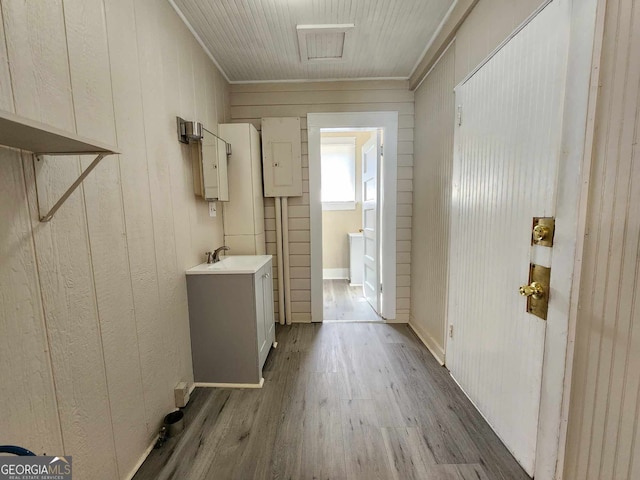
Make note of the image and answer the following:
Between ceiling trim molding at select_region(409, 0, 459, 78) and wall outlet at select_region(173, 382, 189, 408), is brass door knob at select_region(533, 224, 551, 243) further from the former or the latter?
wall outlet at select_region(173, 382, 189, 408)

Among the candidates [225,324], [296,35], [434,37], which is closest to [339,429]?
[225,324]

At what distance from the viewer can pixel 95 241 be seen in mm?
1113

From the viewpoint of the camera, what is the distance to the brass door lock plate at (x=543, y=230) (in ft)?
3.68

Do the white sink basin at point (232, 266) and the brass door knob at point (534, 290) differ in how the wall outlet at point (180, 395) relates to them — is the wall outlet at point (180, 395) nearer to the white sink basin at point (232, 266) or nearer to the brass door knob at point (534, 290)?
the white sink basin at point (232, 266)

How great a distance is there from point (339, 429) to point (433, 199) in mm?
1889

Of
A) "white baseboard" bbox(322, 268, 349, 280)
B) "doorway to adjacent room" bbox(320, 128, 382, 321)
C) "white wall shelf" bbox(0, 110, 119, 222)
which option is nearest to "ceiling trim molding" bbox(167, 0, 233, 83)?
"white wall shelf" bbox(0, 110, 119, 222)

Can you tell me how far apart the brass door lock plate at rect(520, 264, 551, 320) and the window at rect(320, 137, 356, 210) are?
357 centimetres

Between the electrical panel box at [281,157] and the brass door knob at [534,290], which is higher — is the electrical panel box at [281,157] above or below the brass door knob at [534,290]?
above

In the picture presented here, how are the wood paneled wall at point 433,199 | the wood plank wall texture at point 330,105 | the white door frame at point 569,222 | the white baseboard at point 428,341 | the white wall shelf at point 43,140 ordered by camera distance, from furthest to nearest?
the wood plank wall texture at point 330,105 → the white baseboard at point 428,341 → the wood paneled wall at point 433,199 → the white door frame at point 569,222 → the white wall shelf at point 43,140

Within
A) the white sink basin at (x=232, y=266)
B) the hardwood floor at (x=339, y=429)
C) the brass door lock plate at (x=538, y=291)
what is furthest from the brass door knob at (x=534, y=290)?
the white sink basin at (x=232, y=266)

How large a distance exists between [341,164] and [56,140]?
4158mm

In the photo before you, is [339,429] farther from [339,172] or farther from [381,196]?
[339,172]

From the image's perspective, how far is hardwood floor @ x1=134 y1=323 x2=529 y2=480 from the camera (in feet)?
4.32

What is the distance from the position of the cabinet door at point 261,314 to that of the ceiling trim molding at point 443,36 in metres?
2.18
